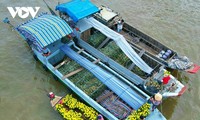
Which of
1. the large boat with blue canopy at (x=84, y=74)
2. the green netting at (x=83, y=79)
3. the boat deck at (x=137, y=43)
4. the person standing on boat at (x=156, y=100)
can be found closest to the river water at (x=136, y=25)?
the green netting at (x=83, y=79)

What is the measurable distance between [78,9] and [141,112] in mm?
8420

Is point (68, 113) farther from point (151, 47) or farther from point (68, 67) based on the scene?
point (151, 47)

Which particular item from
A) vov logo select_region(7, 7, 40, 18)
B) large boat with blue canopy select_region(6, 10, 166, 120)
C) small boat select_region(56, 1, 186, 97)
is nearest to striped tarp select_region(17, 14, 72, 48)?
large boat with blue canopy select_region(6, 10, 166, 120)

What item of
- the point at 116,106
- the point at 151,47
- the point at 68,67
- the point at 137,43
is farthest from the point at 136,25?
the point at 116,106

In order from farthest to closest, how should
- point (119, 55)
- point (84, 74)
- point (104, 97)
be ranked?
point (119, 55) < point (84, 74) < point (104, 97)

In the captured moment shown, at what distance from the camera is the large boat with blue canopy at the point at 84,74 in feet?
45.7

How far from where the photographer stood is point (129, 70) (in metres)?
15.4

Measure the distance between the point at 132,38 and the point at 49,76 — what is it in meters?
6.69

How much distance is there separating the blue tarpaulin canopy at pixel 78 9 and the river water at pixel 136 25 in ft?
14.1

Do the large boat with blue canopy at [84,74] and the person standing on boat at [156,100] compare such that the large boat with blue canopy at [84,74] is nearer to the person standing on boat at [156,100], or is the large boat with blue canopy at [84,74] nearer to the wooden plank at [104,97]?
the wooden plank at [104,97]

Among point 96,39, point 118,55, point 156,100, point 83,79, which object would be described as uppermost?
point 96,39

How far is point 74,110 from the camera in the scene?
14.1 m

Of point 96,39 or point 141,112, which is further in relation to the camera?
point 96,39

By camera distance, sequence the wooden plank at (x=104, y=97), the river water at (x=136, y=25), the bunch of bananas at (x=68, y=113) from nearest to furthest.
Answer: the bunch of bananas at (x=68, y=113)
the wooden plank at (x=104, y=97)
the river water at (x=136, y=25)
